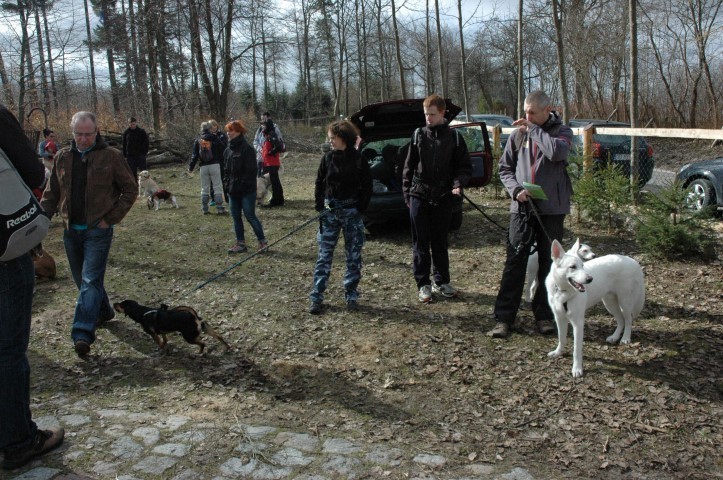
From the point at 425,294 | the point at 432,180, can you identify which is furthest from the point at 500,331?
the point at 432,180

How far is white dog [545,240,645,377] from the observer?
13.3ft

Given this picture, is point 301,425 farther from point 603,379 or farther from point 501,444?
point 603,379

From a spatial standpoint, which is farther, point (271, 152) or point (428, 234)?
point (271, 152)

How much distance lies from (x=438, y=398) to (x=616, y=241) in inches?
193

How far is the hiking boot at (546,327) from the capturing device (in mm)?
4840

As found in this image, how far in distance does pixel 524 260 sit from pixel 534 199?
1.76 ft

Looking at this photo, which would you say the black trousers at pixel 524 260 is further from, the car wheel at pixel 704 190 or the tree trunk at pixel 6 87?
the tree trunk at pixel 6 87

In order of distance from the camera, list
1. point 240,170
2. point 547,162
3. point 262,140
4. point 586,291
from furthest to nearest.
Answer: point 262,140
point 240,170
point 547,162
point 586,291

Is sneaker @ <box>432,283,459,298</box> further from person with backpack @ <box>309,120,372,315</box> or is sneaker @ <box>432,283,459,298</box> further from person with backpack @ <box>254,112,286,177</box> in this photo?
person with backpack @ <box>254,112,286,177</box>

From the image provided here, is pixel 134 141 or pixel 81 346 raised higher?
pixel 134 141

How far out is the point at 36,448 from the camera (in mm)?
3178

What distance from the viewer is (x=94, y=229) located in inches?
187

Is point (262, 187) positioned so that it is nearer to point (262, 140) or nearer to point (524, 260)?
point (262, 140)

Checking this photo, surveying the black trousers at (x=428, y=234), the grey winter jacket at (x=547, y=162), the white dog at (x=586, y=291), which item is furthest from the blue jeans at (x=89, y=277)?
the white dog at (x=586, y=291)
